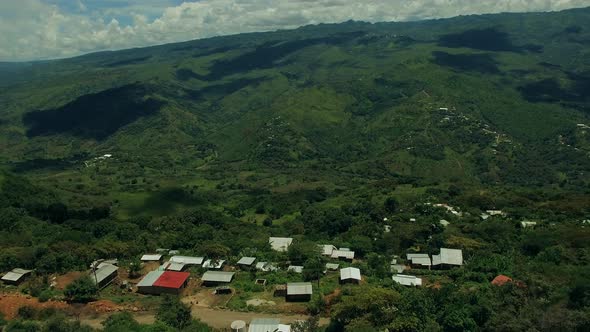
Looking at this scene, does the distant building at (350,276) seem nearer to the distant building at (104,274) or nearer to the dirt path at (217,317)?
the dirt path at (217,317)

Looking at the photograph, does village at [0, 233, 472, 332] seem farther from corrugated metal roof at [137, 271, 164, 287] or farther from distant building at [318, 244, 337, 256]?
distant building at [318, 244, 337, 256]

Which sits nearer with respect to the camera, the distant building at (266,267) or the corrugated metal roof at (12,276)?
the corrugated metal roof at (12,276)

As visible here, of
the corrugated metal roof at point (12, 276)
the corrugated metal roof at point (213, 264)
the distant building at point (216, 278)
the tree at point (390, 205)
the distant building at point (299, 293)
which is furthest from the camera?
the tree at point (390, 205)

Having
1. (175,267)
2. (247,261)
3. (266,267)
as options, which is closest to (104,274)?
(175,267)

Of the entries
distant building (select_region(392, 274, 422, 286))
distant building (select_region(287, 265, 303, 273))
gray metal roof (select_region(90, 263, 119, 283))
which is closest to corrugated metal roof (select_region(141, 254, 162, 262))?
gray metal roof (select_region(90, 263, 119, 283))

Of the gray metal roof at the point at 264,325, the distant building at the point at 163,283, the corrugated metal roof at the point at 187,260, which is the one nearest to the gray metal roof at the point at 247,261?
the corrugated metal roof at the point at 187,260

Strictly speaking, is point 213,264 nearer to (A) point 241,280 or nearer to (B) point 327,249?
(A) point 241,280
